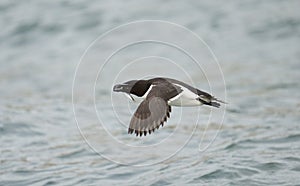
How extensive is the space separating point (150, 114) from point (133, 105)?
4.84 meters

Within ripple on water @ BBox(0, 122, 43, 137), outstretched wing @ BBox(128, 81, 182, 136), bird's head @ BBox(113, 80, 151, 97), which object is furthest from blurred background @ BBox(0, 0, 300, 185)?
outstretched wing @ BBox(128, 81, 182, 136)

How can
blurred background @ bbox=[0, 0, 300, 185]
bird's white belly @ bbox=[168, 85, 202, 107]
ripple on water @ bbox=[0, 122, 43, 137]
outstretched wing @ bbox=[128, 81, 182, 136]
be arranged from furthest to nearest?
ripple on water @ bbox=[0, 122, 43, 137]
blurred background @ bbox=[0, 0, 300, 185]
bird's white belly @ bbox=[168, 85, 202, 107]
outstretched wing @ bbox=[128, 81, 182, 136]

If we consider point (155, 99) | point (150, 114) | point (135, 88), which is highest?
point (135, 88)

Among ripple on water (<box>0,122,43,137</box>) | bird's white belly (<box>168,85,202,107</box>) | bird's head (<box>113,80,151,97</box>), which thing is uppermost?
ripple on water (<box>0,122,43,137</box>)

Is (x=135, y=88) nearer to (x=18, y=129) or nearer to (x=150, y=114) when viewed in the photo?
(x=150, y=114)

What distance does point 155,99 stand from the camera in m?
7.91

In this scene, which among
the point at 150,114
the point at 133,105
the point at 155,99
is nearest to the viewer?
the point at 150,114

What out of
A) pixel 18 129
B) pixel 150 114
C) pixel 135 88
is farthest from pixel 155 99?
pixel 18 129

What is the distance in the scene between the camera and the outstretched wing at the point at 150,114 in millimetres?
7719

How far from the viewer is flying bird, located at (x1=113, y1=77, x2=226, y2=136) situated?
774 centimetres

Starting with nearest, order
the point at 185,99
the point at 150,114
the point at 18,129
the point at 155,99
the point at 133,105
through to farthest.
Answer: the point at 150,114
the point at 155,99
the point at 185,99
the point at 18,129
the point at 133,105

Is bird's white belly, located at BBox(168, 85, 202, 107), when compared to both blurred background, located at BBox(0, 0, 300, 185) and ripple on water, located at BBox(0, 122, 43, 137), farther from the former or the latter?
ripple on water, located at BBox(0, 122, 43, 137)

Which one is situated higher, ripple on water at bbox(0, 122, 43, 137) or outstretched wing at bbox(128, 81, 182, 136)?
ripple on water at bbox(0, 122, 43, 137)

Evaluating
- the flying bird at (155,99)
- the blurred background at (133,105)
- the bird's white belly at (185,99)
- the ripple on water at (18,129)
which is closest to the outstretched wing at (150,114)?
the flying bird at (155,99)
